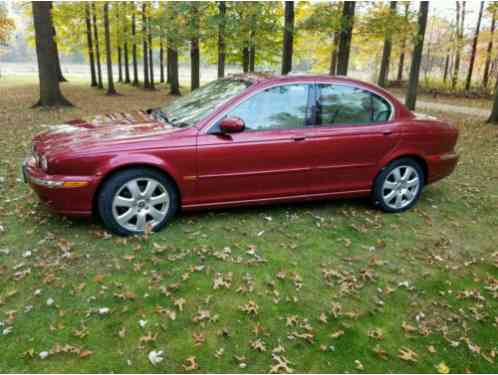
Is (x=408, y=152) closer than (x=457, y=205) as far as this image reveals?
Yes

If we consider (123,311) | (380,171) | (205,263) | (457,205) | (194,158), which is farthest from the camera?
(457,205)

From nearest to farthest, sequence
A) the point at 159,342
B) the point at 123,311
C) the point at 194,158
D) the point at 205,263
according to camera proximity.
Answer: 1. the point at 159,342
2. the point at 123,311
3. the point at 205,263
4. the point at 194,158

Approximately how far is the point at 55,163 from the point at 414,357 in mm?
3518

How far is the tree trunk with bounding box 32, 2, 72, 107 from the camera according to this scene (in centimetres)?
1213

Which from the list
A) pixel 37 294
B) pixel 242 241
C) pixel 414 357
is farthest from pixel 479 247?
pixel 37 294

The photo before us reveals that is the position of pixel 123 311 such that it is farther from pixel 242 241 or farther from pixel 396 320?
pixel 396 320

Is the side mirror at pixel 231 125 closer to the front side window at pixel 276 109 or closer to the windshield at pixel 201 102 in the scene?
the front side window at pixel 276 109

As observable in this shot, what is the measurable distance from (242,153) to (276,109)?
66cm

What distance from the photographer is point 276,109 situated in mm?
4516

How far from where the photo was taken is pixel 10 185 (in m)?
5.61

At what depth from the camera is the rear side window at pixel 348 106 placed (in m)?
4.70

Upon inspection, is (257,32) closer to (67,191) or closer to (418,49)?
(418,49)

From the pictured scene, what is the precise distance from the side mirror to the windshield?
312mm

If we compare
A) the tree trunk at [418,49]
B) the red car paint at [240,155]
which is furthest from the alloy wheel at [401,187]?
the tree trunk at [418,49]
